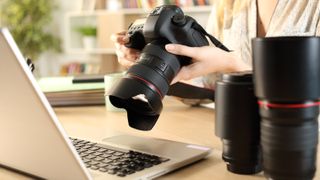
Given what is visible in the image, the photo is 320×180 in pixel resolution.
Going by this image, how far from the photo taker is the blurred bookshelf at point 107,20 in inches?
114

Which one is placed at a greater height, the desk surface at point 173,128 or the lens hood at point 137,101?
the lens hood at point 137,101

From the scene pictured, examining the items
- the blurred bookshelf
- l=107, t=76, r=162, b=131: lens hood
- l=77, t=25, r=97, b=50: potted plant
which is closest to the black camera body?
l=107, t=76, r=162, b=131: lens hood

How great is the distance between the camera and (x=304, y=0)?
3.97 ft

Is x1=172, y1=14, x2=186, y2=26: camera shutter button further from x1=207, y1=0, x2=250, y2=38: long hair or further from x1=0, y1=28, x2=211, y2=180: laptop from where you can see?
x1=207, y1=0, x2=250, y2=38: long hair

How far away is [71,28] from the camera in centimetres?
358

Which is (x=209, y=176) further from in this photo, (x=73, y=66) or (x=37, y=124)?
(x=73, y=66)

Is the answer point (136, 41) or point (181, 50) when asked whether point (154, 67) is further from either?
point (136, 41)

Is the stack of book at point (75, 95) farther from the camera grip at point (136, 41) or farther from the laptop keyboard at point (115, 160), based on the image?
the laptop keyboard at point (115, 160)

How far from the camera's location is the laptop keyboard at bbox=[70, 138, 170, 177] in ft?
1.95

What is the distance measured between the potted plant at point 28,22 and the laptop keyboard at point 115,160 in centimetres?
292

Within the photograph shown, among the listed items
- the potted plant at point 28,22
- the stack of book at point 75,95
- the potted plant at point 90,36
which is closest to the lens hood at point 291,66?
the stack of book at point 75,95

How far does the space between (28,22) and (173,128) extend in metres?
2.90

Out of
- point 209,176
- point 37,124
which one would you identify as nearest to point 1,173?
point 37,124

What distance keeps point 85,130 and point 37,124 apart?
1.31 feet
